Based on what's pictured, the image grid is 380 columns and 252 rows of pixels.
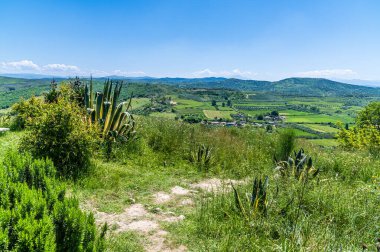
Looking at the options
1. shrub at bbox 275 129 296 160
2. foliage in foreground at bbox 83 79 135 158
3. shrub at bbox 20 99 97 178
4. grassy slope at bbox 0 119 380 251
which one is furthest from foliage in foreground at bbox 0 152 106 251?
shrub at bbox 275 129 296 160

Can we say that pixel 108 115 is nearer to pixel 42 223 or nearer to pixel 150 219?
pixel 150 219

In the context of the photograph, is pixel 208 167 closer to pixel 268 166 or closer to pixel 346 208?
pixel 268 166

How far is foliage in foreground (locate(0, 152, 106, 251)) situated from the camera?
2072 millimetres

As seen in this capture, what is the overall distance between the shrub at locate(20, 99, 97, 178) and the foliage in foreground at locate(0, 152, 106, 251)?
8.41ft

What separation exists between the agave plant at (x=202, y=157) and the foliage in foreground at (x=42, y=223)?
4.91 metres

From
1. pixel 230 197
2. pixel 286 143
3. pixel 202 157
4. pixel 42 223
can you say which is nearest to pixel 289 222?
pixel 230 197

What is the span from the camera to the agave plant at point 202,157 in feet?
25.2

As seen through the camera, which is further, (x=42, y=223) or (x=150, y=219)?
(x=150, y=219)

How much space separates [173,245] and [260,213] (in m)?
1.39

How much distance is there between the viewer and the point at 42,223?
2205 mm

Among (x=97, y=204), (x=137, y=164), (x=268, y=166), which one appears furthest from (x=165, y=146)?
(x=97, y=204)

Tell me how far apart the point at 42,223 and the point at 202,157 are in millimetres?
5824

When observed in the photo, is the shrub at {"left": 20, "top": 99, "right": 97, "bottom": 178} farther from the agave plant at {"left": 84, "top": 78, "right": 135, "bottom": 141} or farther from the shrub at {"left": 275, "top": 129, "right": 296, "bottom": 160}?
the shrub at {"left": 275, "top": 129, "right": 296, "bottom": 160}

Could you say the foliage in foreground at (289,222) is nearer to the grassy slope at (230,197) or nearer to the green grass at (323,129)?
the grassy slope at (230,197)
